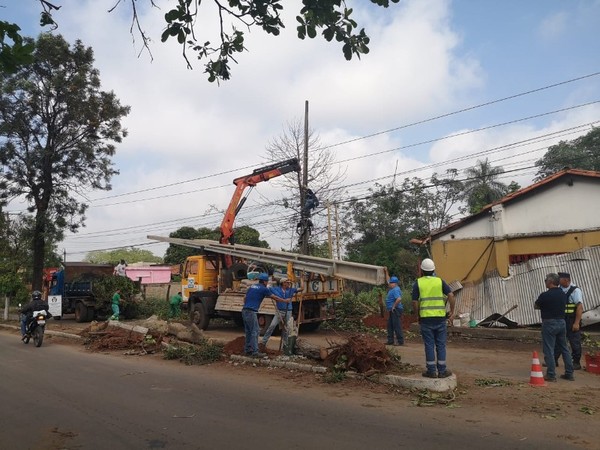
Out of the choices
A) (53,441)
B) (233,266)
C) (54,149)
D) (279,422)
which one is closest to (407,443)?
(279,422)

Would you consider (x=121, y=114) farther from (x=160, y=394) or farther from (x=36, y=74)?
(x=160, y=394)

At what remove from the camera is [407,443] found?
5.07 meters

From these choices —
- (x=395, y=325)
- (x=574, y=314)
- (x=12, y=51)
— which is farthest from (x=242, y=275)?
(x=12, y=51)

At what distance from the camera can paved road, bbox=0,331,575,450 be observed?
17.0ft

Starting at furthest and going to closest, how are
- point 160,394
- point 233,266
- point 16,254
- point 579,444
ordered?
point 16,254 → point 233,266 → point 160,394 → point 579,444

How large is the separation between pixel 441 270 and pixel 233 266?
7.62 meters

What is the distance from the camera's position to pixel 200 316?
56.9 ft

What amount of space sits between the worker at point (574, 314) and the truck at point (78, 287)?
60.6 ft

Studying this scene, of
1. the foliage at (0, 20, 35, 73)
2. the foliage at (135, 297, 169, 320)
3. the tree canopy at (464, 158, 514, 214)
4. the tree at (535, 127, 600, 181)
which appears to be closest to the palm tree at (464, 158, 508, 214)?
the tree canopy at (464, 158, 514, 214)

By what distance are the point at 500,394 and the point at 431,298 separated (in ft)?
5.30

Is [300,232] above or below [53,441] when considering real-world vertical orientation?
above

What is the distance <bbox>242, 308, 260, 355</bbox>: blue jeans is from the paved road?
0.99 m

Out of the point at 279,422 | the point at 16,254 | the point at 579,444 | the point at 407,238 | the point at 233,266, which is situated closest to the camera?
the point at 579,444

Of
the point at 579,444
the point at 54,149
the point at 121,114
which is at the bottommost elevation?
the point at 579,444
